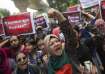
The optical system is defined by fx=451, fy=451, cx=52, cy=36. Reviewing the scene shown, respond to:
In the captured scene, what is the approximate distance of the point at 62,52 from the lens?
5.34 meters

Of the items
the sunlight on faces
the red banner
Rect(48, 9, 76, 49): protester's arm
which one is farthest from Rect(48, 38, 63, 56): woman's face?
the red banner

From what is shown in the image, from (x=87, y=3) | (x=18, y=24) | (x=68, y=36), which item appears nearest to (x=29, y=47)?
(x=18, y=24)

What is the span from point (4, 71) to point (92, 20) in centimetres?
242

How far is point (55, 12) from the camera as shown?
549cm

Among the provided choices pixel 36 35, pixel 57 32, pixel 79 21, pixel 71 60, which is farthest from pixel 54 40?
pixel 79 21

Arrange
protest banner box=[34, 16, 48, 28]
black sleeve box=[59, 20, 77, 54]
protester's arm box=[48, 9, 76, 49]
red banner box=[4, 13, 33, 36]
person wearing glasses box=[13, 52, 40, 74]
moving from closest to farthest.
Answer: protester's arm box=[48, 9, 76, 49] → black sleeve box=[59, 20, 77, 54] → person wearing glasses box=[13, 52, 40, 74] → red banner box=[4, 13, 33, 36] → protest banner box=[34, 16, 48, 28]

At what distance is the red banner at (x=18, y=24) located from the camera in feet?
27.3

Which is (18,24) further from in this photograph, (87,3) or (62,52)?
(62,52)

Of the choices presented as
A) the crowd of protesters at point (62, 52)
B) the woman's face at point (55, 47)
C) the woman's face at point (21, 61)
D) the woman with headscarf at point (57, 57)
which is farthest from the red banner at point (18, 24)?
the woman's face at point (55, 47)

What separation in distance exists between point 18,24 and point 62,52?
321cm

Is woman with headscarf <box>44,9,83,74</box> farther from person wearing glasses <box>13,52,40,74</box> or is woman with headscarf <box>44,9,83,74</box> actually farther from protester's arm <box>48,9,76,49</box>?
person wearing glasses <box>13,52,40,74</box>

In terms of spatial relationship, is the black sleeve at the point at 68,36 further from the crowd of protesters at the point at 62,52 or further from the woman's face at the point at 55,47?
the woman's face at the point at 55,47

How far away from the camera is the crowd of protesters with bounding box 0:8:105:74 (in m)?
5.34

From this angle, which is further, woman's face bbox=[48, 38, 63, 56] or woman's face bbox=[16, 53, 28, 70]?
woman's face bbox=[16, 53, 28, 70]
